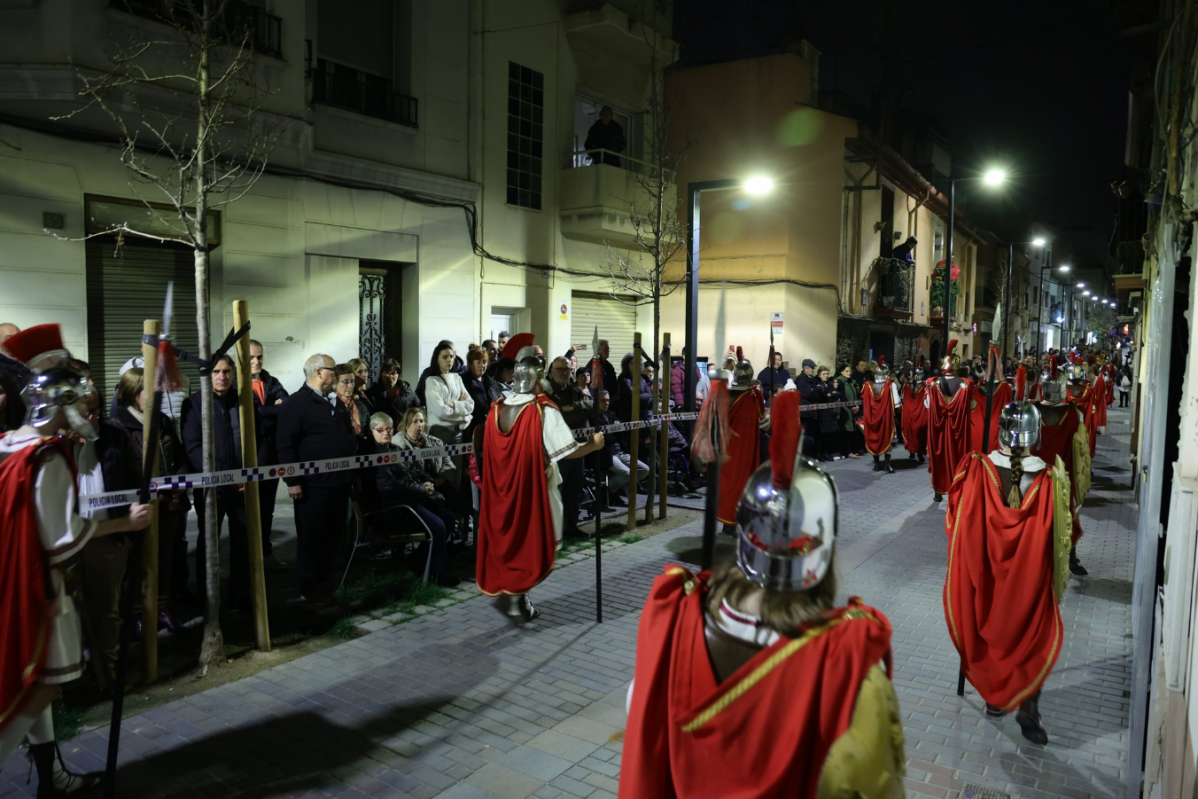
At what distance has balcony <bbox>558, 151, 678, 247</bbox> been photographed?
15.6 meters

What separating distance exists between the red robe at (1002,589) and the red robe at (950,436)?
6.71 m

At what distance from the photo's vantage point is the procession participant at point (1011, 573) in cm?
486

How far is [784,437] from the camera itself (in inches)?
91.2

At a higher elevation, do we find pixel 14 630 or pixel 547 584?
pixel 14 630

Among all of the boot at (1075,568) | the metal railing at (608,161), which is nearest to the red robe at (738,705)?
the boot at (1075,568)

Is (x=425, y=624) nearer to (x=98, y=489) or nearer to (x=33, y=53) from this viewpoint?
(x=98, y=489)

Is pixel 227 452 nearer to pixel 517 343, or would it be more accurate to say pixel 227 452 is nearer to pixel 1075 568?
pixel 517 343

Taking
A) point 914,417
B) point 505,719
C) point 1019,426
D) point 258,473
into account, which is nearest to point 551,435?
point 258,473

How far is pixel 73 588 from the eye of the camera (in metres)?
3.90

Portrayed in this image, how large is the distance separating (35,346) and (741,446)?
7.16 metres

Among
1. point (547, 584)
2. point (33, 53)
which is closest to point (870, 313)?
point (547, 584)

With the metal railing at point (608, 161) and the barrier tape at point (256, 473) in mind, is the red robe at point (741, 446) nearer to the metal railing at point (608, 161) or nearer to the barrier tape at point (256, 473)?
the barrier tape at point (256, 473)

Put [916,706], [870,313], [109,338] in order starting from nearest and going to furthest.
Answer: [916,706] → [109,338] → [870,313]

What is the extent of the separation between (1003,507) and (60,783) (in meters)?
5.25
